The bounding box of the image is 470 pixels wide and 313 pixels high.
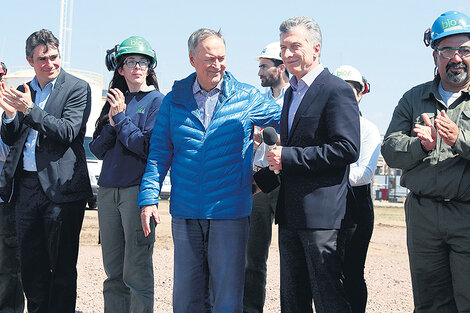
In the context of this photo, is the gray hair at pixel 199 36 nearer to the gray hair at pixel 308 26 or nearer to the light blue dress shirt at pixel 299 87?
the gray hair at pixel 308 26

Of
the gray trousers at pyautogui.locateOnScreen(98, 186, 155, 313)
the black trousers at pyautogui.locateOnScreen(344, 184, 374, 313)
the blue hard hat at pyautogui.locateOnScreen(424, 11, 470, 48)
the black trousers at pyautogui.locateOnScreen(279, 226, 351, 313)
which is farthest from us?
the black trousers at pyautogui.locateOnScreen(344, 184, 374, 313)

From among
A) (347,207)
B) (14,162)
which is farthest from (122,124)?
(347,207)

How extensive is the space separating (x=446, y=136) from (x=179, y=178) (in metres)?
1.79

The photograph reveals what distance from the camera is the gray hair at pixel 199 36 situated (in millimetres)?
4070

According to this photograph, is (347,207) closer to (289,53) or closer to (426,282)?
(426,282)

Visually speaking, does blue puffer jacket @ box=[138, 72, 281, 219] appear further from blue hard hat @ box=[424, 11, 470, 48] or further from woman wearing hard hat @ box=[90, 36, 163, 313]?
blue hard hat @ box=[424, 11, 470, 48]

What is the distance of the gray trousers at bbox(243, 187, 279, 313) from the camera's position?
559 cm

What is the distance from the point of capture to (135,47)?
16.6ft

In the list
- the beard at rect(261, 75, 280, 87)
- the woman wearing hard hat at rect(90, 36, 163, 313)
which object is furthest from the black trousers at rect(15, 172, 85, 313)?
the beard at rect(261, 75, 280, 87)

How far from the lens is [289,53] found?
3.90 m

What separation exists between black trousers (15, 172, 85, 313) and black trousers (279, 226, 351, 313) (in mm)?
2096

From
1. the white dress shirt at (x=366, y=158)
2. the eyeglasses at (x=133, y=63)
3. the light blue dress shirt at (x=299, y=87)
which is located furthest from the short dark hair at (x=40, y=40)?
the white dress shirt at (x=366, y=158)

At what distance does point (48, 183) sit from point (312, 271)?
248 centimetres

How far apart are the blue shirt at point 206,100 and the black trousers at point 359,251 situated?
71.6 inches
